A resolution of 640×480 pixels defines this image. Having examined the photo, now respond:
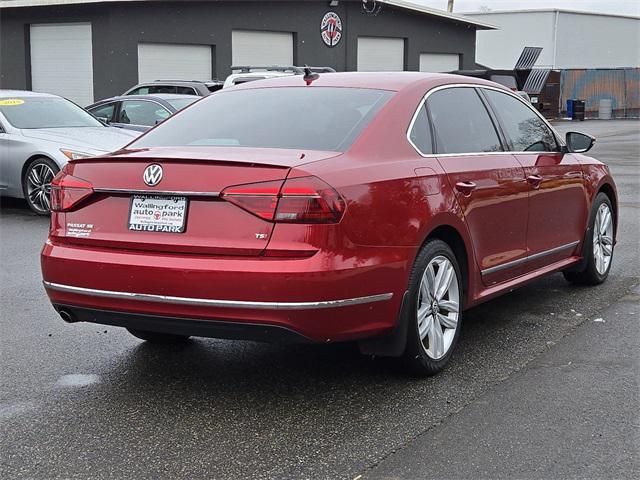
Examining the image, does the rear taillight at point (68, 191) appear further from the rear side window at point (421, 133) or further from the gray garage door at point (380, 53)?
the gray garage door at point (380, 53)

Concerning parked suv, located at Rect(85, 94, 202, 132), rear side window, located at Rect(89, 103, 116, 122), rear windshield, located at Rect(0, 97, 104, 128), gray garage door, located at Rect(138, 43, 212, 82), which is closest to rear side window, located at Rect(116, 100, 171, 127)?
parked suv, located at Rect(85, 94, 202, 132)

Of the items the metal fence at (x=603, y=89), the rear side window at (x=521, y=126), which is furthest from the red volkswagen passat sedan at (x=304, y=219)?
the metal fence at (x=603, y=89)

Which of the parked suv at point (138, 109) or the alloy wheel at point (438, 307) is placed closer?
the alloy wheel at point (438, 307)

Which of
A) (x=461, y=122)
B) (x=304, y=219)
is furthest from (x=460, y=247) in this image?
(x=304, y=219)

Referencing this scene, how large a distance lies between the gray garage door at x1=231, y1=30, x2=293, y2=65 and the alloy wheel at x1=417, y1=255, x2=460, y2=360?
2435cm

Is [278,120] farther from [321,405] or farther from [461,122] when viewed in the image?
[321,405]

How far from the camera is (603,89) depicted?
46562 mm

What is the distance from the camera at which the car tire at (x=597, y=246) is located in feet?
23.9

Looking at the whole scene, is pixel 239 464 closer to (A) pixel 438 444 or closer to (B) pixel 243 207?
(A) pixel 438 444

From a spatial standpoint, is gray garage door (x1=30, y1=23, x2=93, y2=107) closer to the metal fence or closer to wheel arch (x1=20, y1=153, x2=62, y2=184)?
wheel arch (x1=20, y1=153, x2=62, y2=184)

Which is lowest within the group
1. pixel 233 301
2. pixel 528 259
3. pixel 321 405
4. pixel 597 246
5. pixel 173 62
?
pixel 321 405

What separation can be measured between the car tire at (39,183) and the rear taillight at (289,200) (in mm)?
8010

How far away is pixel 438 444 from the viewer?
13.7ft

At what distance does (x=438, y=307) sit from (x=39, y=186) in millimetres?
8157
